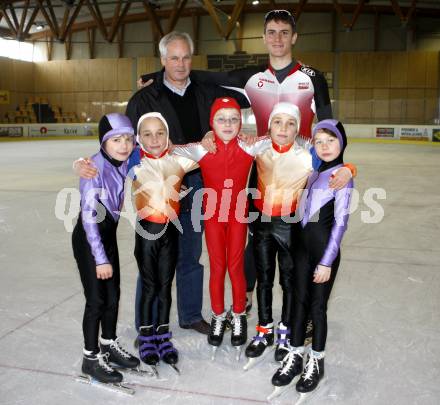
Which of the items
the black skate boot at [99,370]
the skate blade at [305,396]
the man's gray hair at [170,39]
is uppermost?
the man's gray hair at [170,39]

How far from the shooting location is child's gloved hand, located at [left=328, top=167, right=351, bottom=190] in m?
2.44

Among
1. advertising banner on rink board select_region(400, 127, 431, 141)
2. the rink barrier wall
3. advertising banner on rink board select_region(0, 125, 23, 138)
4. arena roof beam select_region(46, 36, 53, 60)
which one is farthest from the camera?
arena roof beam select_region(46, 36, 53, 60)

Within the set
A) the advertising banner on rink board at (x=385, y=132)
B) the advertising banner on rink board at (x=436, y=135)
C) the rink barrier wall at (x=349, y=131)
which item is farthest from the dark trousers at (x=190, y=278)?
the advertising banner on rink board at (x=385, y=132)

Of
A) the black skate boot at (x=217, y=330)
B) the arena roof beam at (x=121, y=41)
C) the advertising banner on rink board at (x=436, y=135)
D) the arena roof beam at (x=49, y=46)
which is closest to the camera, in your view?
the black skate boot at (x=217, y=330)

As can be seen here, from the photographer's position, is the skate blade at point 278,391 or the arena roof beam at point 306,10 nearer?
the skate blade at point 278,391

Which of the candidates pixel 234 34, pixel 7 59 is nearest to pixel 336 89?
pixel 234 34

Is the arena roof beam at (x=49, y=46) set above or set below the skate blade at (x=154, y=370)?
above

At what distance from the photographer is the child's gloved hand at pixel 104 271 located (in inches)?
99.7

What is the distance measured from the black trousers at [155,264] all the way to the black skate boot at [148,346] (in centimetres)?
5

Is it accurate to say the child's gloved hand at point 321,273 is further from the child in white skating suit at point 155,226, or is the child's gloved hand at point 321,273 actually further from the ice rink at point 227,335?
the child in white skating suit at point 155,226

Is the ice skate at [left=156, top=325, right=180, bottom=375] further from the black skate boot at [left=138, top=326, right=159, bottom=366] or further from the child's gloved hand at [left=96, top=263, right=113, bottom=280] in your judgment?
the child's gloved hand at [left=96, top=263, right=113, bottom=280]

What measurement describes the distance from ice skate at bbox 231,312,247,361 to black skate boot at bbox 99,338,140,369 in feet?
1.94

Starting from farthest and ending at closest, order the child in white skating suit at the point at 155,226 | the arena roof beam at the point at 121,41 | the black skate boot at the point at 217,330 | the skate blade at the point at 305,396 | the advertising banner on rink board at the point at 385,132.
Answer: the arena roof beam at the point at 121,41 < the advertising banner on rink board at the point at 385,132 < the black skate boot at the point at 217,330 < the child in white skating suit at the point at 155,226 < the skate blade at the point at 305,396

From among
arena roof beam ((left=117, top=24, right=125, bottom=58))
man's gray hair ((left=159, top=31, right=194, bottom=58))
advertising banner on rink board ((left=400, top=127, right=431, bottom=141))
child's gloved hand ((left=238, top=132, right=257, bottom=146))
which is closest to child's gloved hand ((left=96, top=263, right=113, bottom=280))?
child's gloved hand ((left=238, top=132, right=257, bottom=146))
